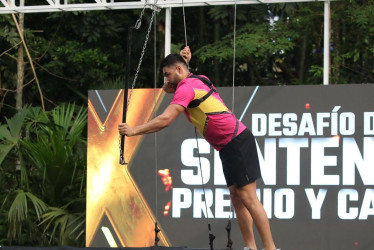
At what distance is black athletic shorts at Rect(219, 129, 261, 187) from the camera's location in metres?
7.08

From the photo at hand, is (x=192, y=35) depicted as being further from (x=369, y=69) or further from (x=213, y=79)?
(x=369, y=69)

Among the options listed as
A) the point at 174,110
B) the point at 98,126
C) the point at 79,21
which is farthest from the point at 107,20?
the point at 174,110

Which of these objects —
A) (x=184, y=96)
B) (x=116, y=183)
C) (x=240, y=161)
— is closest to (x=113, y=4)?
(x=116, y=183)

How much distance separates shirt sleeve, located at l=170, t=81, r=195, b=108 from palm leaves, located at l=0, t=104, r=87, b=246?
4986 millimetres

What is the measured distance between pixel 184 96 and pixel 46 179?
5515mm

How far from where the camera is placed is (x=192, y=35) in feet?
54.3

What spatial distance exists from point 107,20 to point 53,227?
4.62 m

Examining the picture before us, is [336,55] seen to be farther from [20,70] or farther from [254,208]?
[254,208]

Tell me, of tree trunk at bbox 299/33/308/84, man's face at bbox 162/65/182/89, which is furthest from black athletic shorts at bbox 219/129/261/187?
tree trunk at bbox 299/33/308/84

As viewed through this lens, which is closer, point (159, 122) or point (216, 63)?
point (159, 122)

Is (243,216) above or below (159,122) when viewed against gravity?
below

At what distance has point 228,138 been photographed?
716 cm

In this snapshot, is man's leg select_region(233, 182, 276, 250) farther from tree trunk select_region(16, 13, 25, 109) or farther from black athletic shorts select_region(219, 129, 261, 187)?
tree trunk select_region(16, 13, 25, 109)

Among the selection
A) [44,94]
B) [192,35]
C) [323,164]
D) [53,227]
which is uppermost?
[192,35]
